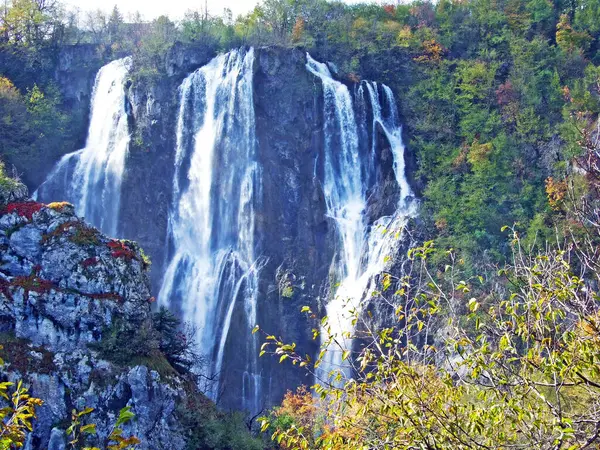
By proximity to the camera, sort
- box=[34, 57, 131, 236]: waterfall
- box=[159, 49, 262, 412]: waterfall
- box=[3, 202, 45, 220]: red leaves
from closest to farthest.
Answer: box=[3, 202, 45, 220]: red leaves, box=[159, 49, 262, 412]: waterfall, box=[34, 57, 131, 236]: waterfall

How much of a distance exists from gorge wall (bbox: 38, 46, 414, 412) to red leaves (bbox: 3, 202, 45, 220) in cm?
1027

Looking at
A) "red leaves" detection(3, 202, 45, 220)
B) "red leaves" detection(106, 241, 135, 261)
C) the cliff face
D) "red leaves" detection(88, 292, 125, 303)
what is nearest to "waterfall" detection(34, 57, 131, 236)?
the cliff face

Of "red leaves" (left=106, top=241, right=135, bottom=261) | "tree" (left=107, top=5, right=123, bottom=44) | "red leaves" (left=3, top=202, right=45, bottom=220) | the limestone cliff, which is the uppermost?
"tree" (left=107, top=5, right=123, bottom=44)

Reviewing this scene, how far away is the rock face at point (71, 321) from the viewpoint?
20172 mm

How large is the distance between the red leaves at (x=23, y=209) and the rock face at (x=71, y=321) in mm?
32

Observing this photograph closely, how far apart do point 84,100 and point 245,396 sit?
20.0m

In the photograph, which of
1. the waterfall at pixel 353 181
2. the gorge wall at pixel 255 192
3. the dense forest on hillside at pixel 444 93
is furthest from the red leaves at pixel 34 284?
the waterfall at pixel 353 181

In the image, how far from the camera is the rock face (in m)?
20.2

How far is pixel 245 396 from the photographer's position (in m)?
30.1

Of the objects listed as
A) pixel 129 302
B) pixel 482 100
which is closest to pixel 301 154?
pixel 482 100

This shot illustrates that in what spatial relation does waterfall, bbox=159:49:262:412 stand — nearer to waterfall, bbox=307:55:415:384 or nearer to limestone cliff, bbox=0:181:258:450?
waterfall, bbox=307:55:415:384

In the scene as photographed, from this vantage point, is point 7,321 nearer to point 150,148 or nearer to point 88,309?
point 88,309

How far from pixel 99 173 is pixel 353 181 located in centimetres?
1332

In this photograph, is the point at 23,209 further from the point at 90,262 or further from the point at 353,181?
the point at 353,181
